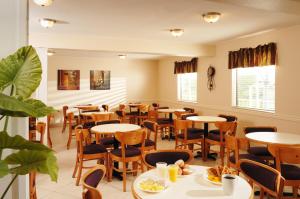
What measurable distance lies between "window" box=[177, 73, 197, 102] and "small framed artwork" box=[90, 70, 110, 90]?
2.69 meters

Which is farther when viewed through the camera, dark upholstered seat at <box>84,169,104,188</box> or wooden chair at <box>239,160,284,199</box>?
wooden chair at <box>239,160,284,199</box>

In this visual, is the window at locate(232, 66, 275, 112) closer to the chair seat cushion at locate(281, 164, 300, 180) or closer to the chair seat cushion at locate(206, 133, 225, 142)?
the chair seat cushion at locate(206, 133, 225, 142)

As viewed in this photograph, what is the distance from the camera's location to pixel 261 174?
2.50 metres

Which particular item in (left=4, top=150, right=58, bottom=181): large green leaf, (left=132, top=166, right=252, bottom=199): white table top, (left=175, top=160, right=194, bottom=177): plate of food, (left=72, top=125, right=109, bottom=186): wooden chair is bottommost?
(left=72, top=125, right=109, bottom=186): wooden chair

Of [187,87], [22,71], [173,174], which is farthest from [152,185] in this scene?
[187,87]

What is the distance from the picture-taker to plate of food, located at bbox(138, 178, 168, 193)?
1883 mm

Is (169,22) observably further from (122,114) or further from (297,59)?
(122,114)

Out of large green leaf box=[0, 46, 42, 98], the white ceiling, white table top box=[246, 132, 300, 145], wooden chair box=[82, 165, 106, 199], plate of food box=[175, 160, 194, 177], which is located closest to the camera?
large green leaf box=[0, 46, 42, 98]

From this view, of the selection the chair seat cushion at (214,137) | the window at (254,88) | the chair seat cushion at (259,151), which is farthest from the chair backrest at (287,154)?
the window at (254,88)

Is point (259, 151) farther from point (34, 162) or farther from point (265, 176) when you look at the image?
point (34, 162)

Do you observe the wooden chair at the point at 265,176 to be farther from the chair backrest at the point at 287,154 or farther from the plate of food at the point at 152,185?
the plate of food at the point at 152,185

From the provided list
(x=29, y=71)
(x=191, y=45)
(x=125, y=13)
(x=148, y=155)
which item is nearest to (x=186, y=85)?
(x=191, y=45)

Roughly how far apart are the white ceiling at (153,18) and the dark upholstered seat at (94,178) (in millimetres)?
2176

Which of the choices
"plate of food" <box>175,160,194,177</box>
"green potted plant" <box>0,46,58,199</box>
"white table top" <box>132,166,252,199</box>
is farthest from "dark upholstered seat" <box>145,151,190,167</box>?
"green potted plant" <box>0,46,58,199</box>
